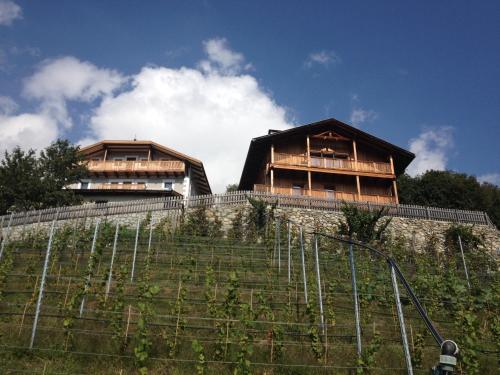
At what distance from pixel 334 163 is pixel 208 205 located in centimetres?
1011

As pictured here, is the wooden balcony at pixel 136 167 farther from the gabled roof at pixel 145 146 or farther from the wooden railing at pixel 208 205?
the wooden railing at pixel 208 205

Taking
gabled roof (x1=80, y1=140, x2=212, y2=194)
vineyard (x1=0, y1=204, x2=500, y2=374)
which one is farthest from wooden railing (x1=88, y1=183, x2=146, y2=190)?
vineyard (x1=0, y1=204, x2=500, y2=374)

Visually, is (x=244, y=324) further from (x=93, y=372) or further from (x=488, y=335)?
(x=488, y=335)

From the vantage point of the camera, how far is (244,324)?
18.6 feet

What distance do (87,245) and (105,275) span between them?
6.27 meters

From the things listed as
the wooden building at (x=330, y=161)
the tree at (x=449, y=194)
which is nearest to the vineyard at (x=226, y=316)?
the wooden building at (x=330, y=161)

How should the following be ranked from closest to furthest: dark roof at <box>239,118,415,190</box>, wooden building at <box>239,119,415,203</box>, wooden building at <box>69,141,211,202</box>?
1. wooden building at <box>239,119,415,203</box>
2. dark roof at <box>239,118,415,190</box>
3. wooden building at <box>69,141,211,202</box>

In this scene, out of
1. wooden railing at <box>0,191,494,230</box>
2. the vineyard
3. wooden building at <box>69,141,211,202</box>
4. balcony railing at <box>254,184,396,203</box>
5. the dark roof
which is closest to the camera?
the vineyard

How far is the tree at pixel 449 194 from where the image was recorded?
27531 mm

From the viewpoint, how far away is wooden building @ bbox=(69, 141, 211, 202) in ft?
83.9

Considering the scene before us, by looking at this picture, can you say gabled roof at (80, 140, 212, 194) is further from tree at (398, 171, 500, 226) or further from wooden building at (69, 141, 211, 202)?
tree at (398, 171, 500, 226)

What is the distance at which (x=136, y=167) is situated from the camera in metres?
26.8

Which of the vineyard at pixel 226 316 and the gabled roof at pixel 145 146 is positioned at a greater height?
the gabled roof at pixel 145 146

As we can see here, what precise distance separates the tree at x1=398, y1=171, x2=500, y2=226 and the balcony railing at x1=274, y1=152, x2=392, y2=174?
20.3 ft
